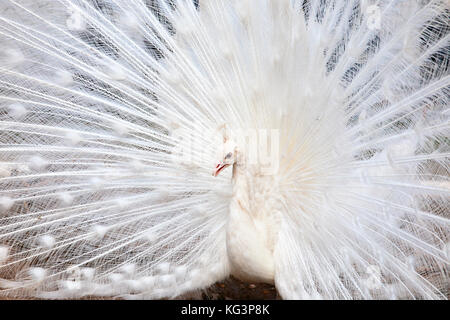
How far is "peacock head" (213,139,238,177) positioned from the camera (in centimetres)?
171

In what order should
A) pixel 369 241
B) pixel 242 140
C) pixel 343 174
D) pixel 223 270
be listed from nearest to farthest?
pixel 369 241 < pixel 343 174 < pixel 242 140 < pixel 223 270

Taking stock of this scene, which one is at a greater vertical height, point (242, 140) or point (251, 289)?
point (242, 140)

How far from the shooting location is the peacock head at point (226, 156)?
1705mm

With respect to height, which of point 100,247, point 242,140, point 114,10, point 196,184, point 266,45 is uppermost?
point 114,10

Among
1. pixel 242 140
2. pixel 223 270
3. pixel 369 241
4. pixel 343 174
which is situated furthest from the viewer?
pixel 223 270

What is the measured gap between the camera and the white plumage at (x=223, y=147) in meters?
1.63

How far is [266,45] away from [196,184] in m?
0.69

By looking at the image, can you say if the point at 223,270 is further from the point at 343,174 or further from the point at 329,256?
the point at 343,174

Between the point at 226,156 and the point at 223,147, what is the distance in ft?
0.13

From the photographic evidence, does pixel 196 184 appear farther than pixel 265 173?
Yes

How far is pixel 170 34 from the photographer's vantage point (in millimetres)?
1935

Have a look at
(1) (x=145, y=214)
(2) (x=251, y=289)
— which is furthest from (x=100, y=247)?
(2) (x=251, y=289)

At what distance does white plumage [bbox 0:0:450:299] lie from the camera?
1626mm

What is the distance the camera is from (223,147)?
1.73 meters
